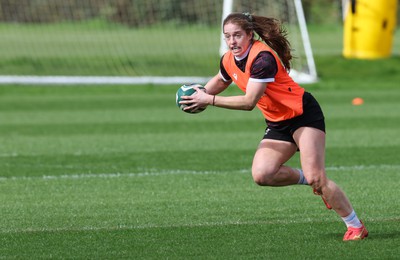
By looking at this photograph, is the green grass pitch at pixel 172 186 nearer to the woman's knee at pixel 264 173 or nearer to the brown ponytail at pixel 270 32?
the woman's knee at pixel 264 173

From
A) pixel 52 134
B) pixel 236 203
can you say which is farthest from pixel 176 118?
pixel 236 203

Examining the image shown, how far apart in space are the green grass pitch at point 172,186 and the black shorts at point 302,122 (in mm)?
801

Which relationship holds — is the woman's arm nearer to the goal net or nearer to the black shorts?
the black shorts

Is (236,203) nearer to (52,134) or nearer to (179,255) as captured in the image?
(179,255)

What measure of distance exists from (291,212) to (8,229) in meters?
2.60

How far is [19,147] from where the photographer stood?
1408cm

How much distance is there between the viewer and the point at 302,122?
7.81 metres

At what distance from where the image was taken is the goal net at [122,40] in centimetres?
2494

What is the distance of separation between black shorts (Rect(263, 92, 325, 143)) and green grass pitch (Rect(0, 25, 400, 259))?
2.63ft

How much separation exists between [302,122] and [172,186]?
320cm

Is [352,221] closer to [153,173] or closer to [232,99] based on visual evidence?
[232,99]

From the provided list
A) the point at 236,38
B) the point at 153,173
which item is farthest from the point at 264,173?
the point at 153,173

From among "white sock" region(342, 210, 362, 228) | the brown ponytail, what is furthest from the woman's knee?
the brown ponytail

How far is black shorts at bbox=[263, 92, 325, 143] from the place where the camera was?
25.6 ft
